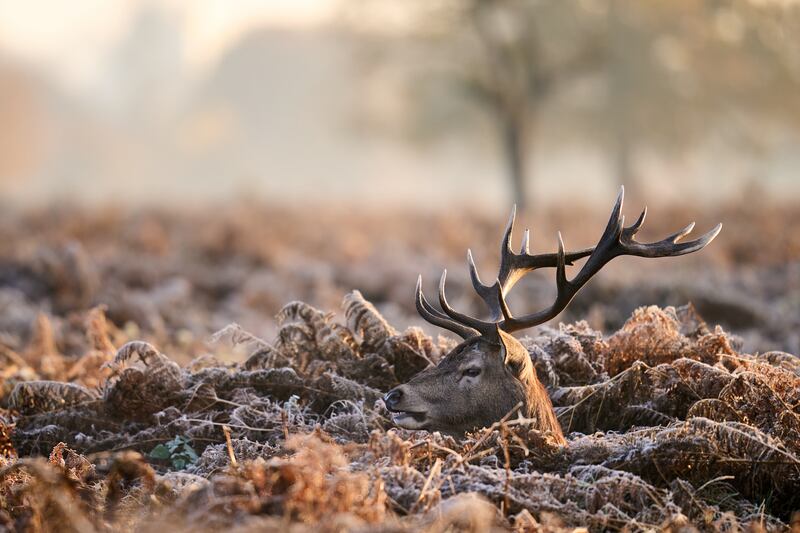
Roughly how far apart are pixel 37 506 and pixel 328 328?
8.77ft

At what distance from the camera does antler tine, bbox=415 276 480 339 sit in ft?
18.2

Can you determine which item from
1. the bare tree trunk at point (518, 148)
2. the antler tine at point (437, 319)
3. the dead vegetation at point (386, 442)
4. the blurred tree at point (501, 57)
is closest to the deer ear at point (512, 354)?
the antler tine at point (437, 319)

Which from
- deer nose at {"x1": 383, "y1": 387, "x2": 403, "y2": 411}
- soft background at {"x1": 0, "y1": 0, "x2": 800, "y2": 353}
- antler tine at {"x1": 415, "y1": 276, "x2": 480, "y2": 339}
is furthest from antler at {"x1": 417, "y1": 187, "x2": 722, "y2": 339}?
soft background at {"x1": 0, "y1": 0, "x2": 800, "y2": 353}

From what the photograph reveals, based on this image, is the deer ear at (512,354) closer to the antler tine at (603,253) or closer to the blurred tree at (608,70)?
the antler tine at (603,253)

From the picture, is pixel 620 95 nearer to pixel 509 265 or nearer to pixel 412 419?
pixel 509 265

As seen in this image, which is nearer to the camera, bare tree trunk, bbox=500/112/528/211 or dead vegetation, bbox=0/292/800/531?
dead vegetation, bbox=0/292/800/531

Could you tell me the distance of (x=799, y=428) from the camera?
5.36m

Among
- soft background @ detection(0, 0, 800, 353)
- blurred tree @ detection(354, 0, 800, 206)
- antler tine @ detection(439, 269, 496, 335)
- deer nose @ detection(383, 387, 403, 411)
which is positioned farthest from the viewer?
blurred tree @ detection(354, 0, 800, 206)

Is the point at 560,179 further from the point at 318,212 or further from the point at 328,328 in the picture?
the point at 328,328

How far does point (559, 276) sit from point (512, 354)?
1.66 ft

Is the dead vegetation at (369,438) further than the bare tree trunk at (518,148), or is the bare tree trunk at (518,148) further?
the bare tree trunk at (518,148)

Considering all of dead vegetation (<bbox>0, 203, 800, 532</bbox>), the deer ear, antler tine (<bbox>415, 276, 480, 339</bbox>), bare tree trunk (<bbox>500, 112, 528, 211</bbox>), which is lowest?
dead vegetation (<bbox>0, 203, 800, 532</bbox>)

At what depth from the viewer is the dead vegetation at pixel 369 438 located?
418 cm

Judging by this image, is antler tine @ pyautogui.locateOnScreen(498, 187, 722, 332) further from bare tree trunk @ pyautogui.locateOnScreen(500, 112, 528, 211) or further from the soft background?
bare tree trunk @ pyautogui.locateOnScreen(500, 112, 528, 211)
